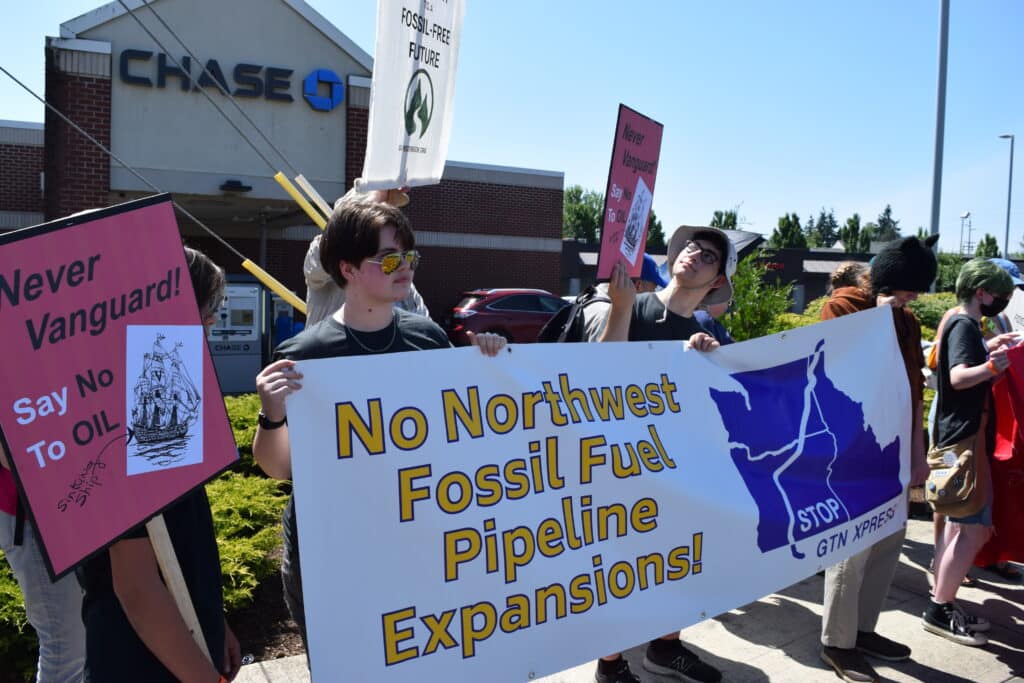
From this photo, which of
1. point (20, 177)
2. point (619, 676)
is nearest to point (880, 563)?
point (619, 676)

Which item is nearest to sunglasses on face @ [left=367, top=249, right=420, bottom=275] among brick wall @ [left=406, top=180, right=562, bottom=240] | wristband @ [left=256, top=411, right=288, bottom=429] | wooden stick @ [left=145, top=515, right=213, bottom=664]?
wristband @ [left=256, top=411, right=288, bottom=429]

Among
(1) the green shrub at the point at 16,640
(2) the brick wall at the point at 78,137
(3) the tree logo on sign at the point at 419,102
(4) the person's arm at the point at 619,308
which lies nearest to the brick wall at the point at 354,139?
(2) the brick wall at the point at 78,137

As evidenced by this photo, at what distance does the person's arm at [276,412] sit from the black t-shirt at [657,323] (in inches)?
69.8

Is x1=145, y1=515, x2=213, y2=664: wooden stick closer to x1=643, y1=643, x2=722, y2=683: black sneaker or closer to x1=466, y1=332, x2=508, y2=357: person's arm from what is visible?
x1=466, y1=332, x2=508, y2=357: person's arm

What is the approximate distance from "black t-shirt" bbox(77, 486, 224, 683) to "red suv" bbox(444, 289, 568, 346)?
15710 mm

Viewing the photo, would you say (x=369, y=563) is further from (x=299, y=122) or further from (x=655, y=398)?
(x=299, y=122)

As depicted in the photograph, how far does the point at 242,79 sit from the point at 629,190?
14.2 meters

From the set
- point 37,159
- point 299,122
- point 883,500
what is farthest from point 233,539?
point 37,159

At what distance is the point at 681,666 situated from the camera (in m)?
3.59

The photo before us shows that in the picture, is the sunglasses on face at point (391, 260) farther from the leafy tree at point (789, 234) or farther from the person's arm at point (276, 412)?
the leafy tree at point (789, 234)

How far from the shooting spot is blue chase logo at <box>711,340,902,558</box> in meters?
3.12

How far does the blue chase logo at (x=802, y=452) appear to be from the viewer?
3125 millimetres

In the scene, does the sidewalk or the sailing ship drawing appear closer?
the sailing ship drawing

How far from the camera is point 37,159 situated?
19953 millimetres
